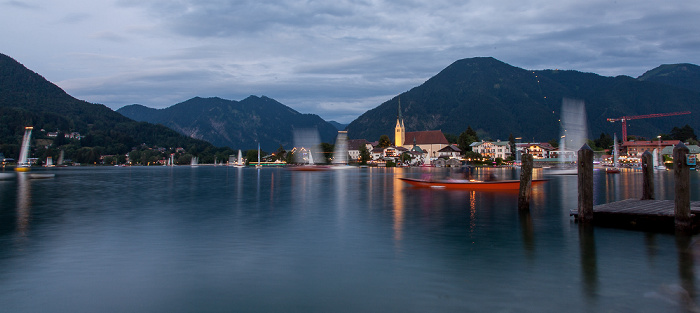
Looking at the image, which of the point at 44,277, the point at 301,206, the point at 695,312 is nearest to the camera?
the point at 695,312

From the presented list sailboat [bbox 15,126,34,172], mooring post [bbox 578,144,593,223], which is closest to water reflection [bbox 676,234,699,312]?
mooring post [bbox 578,144,593,223]

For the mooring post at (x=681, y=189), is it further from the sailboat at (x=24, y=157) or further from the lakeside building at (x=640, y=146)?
the lakeside building at (x=640, y=146)

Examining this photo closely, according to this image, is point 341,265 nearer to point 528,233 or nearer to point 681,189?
point 528,233

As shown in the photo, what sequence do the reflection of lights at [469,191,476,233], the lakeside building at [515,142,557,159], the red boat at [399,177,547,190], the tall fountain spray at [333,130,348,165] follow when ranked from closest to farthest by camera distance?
the reflection of lights at [469,191,476,233] < the red boat at [399,177,547,190] < the lakeside building at [515,142,557,159] < the tall fountain spray at [333,130,348,165]

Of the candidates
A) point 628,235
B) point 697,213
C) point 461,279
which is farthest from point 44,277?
point 697,213

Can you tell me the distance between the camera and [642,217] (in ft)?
62.8

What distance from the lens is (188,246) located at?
16.8 meters

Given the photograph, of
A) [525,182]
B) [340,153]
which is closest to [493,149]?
[340,153]

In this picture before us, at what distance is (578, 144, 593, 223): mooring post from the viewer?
63.6 ft

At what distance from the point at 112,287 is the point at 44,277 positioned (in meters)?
2.78

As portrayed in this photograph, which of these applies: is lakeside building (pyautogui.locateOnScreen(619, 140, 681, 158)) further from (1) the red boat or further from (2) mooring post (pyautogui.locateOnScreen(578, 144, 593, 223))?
(2) mooring post (pyautogui.locateOnScreen(578, 144, 593, 223))

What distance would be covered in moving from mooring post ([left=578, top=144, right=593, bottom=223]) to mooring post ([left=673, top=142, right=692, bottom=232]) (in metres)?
3.10

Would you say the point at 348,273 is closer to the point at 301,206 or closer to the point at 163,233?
the point at 163,233

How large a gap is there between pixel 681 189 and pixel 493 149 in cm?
16347
